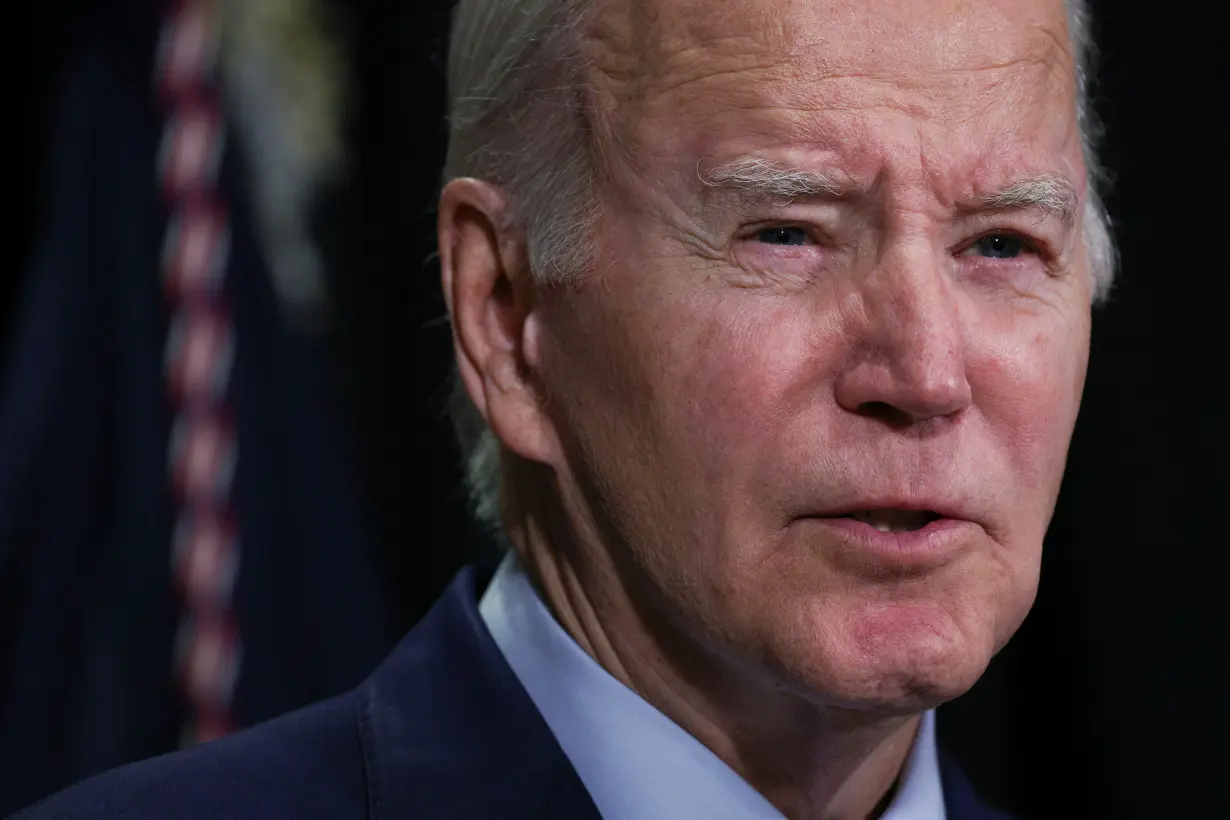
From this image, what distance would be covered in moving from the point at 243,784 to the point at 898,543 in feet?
2.85

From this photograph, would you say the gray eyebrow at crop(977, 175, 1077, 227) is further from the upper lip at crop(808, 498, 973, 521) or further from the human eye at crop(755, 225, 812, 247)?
the upper lip at crop(808, 498, 973, 521)

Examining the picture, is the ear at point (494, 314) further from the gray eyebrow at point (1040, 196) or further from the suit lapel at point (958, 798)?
the suit lapel at point (958, 798)

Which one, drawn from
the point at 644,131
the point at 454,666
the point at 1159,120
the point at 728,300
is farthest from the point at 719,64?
the point at 1159,120

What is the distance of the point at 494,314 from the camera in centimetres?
218

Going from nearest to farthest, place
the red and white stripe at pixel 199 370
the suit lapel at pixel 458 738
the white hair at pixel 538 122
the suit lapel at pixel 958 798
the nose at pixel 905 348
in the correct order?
the nose at pixel 905 348
the suit lapel at pixel 458 738
the white hair at pixel 538 122
the suit lapel at pixel 958 798
the red and white stripe at pixel 199 370

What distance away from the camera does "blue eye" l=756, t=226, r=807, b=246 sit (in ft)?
6.34

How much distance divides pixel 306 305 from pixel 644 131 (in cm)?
175

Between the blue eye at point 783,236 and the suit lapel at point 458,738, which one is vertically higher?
the blue eye at point 783,236

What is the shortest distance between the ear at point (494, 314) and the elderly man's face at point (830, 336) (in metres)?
0.11

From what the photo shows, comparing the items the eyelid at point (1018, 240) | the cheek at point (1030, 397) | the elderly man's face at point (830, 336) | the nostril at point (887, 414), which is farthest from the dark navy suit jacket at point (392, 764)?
the eyelid at point (1018, 240)

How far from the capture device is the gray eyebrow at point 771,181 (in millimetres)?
1871

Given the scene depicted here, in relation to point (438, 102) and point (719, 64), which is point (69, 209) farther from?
point (719, 64)

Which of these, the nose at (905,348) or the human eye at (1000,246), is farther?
the human eye at (1000,246)

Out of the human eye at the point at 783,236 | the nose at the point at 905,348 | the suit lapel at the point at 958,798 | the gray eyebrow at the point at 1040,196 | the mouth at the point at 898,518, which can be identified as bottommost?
the suit lapel at the point at 958,798
